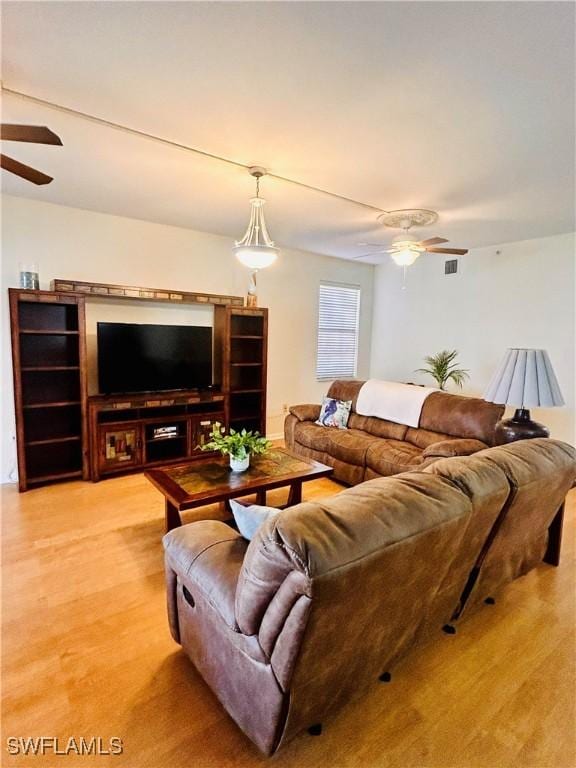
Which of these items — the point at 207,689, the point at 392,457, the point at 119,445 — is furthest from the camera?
the point at 119,445

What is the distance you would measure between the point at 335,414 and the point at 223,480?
207 centimetres

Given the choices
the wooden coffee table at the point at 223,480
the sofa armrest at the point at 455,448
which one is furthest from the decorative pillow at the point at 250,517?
the sofa armrest at the point at 455,448

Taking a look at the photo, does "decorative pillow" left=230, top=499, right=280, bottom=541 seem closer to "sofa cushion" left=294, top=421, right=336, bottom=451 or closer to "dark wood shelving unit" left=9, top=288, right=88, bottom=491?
"sofa cushion" left=294, top=421, right=336, bottom=451

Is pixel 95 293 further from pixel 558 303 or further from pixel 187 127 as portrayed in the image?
pixel 558 303

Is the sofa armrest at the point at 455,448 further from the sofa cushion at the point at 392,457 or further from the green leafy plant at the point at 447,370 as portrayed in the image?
the green leafy plant at the point at 447,370

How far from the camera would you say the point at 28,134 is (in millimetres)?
1704

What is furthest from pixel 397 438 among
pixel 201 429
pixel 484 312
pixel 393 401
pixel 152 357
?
pixel 152 357

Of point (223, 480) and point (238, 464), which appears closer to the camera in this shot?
point (223, 480)

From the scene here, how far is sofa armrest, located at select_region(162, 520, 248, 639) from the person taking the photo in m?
1.42

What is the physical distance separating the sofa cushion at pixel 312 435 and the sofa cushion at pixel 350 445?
0.07m

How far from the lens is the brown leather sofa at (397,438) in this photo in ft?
10.9

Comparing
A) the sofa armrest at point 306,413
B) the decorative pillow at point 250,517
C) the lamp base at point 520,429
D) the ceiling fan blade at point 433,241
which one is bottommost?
the sofa armrest at point 306,413

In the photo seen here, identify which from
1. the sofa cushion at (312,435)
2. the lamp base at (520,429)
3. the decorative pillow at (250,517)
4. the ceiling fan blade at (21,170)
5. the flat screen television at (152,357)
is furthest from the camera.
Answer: the sofa cushion at (312,435)

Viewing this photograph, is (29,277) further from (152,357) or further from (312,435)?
(312,435)
